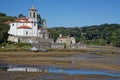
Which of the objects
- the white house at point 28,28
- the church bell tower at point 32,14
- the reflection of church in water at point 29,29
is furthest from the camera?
the church bell tower at point 32,14

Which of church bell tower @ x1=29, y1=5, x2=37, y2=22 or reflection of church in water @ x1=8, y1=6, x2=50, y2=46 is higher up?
church bell tower @ x1=29, y1=5, x2=37, y2=22

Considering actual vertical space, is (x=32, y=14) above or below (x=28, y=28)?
above

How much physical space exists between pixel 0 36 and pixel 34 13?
28.8m

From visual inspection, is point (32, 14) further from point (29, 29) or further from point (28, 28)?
point (29, 29)

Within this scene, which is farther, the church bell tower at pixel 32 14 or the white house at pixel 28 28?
the church bell tower at pixel 32 14

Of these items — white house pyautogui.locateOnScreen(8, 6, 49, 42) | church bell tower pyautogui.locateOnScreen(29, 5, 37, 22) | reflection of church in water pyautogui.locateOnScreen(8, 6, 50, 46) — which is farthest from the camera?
church bell tower pyautogui.locateOnScreen(29, 5, 37, 22)

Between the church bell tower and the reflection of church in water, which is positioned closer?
the reflection of church in water

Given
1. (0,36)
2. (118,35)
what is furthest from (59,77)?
(118,35)

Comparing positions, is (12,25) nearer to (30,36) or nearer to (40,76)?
(30,36)

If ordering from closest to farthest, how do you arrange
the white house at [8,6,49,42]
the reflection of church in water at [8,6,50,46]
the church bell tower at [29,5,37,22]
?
the reflection of church in water at [8,6,50,46], the white house at [8,6,49,42], the church bell tower at [29,5,37,22]

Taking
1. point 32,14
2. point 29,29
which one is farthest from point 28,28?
point 32,14

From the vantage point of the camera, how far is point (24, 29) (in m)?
109

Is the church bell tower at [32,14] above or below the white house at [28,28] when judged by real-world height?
above

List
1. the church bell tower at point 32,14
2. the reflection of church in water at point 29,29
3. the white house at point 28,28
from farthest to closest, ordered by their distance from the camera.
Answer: the church bell tower at point 32,14
the white house at point 28,28
the reflection of church in water at point 29,29
